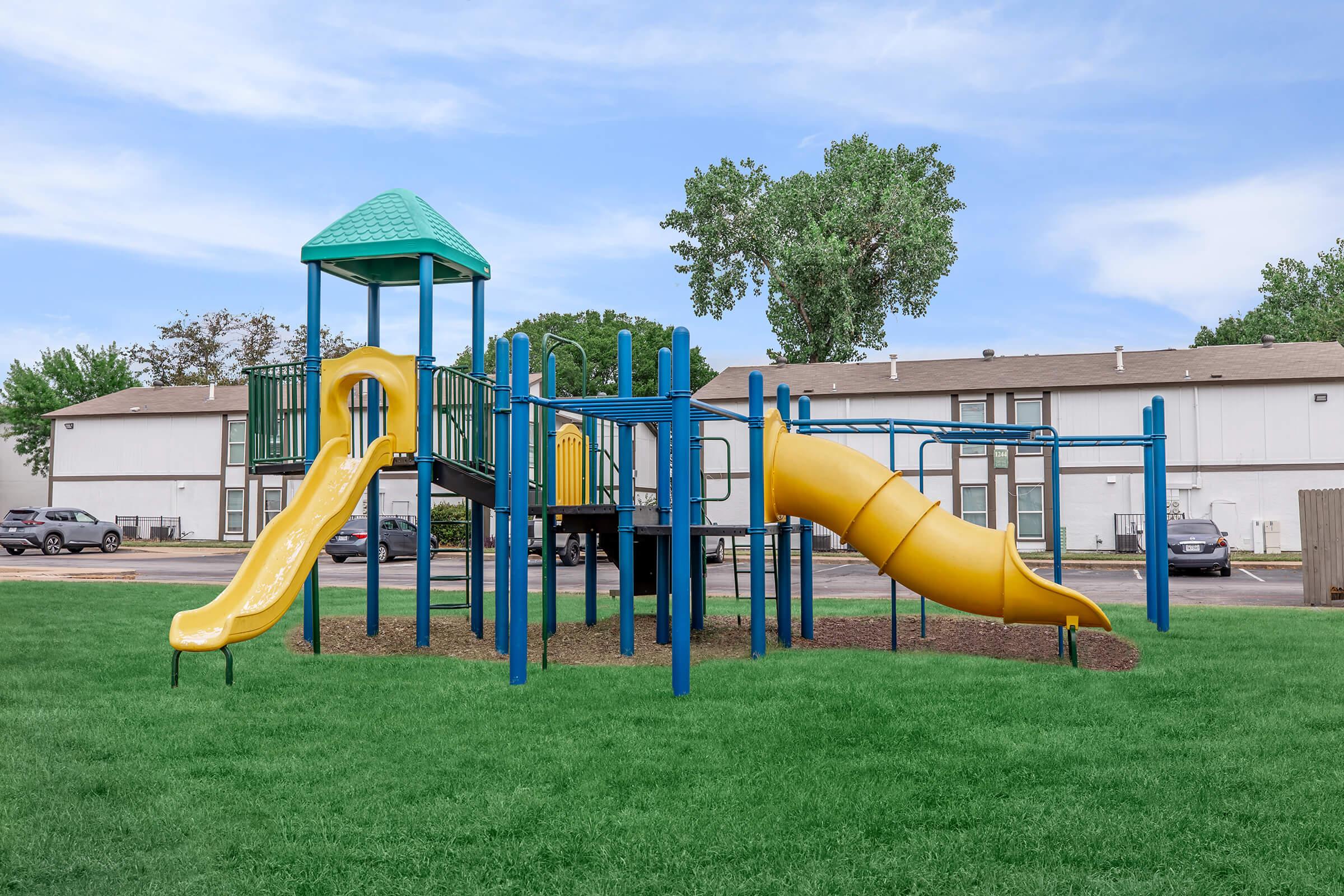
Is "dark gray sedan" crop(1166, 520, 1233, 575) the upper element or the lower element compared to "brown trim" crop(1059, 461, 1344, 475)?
lower

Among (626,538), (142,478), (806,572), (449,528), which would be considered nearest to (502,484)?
(626,538)

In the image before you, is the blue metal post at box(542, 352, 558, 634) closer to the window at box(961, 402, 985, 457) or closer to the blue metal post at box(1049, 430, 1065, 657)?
the blue metal post at box(1049, 430, 1065, 657)

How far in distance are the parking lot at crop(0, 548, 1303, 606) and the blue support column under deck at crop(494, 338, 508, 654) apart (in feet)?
24.7

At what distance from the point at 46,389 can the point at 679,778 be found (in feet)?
192

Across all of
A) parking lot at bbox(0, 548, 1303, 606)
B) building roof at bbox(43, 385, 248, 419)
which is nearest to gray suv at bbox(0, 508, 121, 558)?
parking lot at bbox(0, 548, 1303, 606)

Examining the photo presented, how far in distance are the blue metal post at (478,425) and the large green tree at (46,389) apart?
47049mm

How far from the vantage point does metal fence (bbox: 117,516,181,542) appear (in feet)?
144

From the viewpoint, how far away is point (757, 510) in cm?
1011

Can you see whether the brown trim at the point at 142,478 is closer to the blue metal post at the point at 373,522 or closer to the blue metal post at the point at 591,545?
the blue metal post at the point at 373,522

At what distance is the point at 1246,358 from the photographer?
3625 cm

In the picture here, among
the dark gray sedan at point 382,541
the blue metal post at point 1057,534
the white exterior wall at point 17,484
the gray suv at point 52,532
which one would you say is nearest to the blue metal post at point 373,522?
the blue metal post at point 1057,534

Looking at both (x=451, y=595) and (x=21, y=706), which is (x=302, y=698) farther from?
(x=451, y=595)

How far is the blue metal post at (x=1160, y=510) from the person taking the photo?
41.3ft

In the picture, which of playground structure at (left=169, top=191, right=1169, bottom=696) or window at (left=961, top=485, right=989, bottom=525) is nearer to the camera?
playground structure at (left=169, top=191, right=1169, bottom=696)
